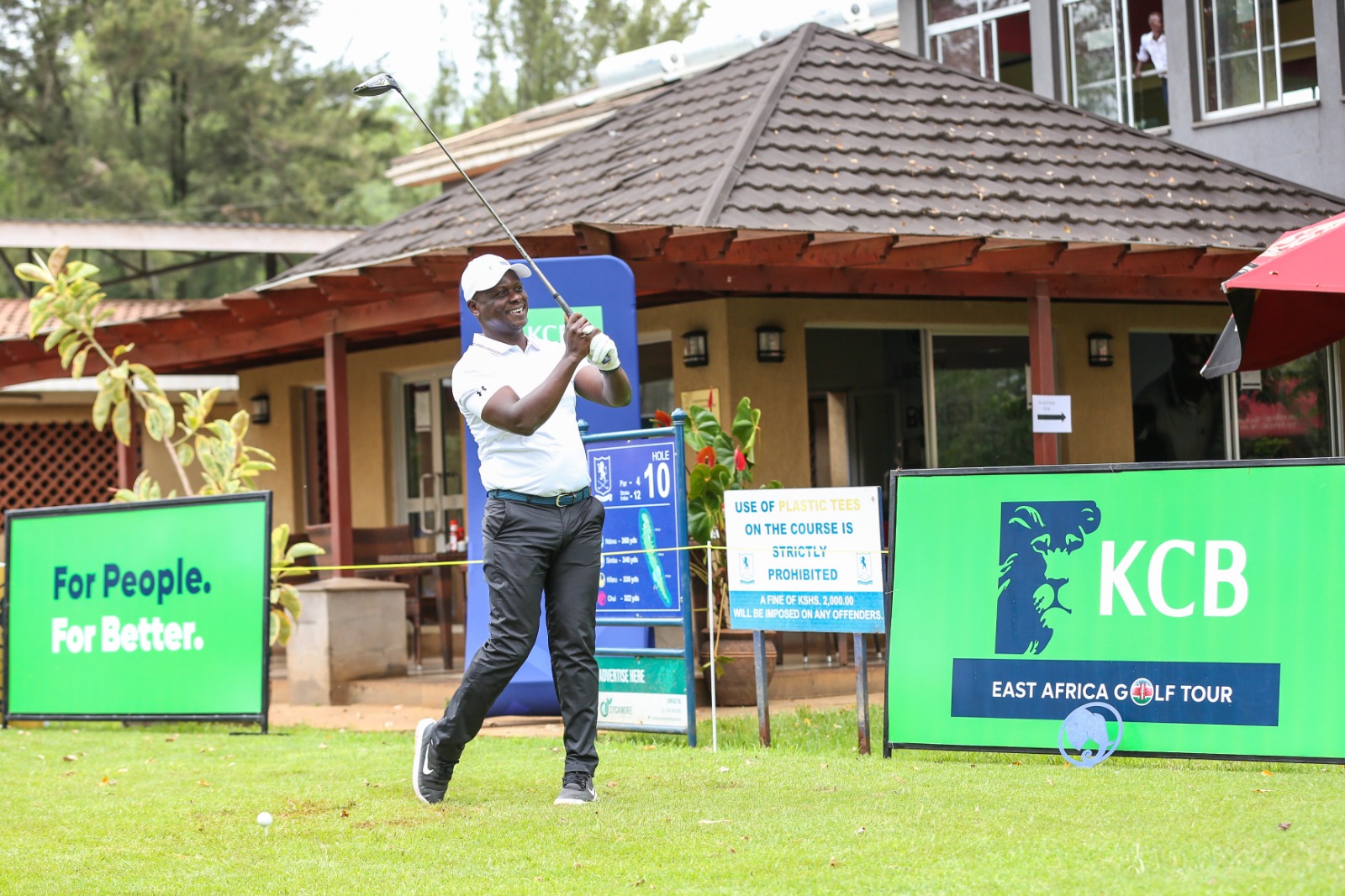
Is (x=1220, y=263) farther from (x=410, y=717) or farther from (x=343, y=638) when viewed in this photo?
(x=343, y=638)

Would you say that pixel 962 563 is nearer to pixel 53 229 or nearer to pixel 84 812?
pixel 84 812

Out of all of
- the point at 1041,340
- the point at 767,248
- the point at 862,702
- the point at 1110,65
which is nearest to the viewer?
the point at 862,702

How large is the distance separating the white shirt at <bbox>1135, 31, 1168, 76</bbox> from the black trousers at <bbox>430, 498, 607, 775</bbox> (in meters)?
10.9

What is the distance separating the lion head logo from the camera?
6.48 metres

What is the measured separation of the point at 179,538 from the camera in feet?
31.5

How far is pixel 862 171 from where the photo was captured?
11359mm

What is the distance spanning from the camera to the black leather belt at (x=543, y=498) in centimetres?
579

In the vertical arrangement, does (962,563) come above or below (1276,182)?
below

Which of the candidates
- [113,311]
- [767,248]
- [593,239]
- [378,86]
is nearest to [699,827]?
[378,86]

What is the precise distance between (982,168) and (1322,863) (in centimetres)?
835

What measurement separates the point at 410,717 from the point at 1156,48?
31.2ft

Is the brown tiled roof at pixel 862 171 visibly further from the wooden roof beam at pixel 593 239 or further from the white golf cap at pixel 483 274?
the white golf cap at pixel 483 274

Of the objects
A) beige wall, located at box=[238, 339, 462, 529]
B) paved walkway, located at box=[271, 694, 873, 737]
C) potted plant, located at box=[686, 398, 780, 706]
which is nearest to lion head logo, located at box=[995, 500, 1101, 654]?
paved walkway, located at box=[271, 694, 873, 737]

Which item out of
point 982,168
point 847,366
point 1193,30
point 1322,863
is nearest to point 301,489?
point 847,366
